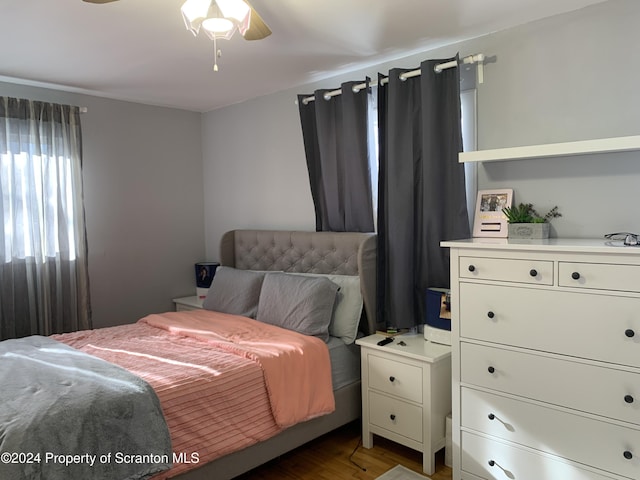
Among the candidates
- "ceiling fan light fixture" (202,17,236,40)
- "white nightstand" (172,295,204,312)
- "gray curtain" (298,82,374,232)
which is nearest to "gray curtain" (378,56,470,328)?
"gray curtain" (298,82,374,232)

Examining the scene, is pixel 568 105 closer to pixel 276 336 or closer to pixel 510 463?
pixel 510 463

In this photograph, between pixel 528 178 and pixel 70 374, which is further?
pixel 528 178

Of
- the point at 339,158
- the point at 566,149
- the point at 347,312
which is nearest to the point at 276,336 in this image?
the point at 347,312

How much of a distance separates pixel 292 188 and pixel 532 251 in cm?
222

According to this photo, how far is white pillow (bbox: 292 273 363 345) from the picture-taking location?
9.81 ft

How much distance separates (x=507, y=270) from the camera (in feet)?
7.14

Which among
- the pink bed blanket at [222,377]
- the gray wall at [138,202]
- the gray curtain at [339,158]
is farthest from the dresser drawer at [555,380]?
the gray wall at [138,202]

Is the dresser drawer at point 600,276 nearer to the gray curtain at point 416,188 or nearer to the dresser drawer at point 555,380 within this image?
the dresser drawer at point 555,380

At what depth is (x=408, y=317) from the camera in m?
2.94

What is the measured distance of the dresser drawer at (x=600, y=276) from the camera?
1.85 m

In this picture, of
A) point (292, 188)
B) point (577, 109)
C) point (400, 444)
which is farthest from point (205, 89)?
point (400, 444)

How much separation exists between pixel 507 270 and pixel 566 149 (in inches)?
24.1

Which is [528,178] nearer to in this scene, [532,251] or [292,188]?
[532,251]

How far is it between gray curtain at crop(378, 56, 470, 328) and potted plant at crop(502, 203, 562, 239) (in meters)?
0.29
